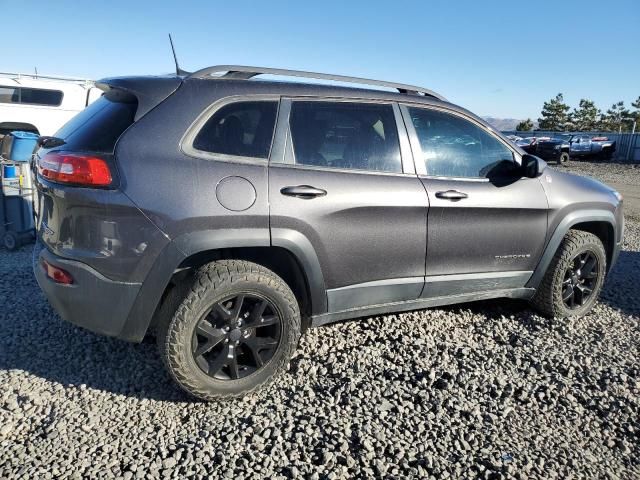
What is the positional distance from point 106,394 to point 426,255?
7.07 feet

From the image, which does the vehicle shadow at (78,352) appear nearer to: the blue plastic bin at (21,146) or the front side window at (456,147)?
the front side window at (456,147)

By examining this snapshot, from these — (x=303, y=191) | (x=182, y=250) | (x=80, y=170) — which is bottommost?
(x=182, y=250)

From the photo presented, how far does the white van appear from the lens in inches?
475

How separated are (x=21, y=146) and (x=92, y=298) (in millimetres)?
5863

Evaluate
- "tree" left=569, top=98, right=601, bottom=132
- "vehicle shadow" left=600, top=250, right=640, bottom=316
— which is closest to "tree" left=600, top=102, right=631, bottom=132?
"tree" left=569, top=98, right=601, bottom=132

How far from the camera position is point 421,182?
332 centimetres

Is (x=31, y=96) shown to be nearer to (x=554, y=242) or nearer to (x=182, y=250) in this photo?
(x=182, y=250)

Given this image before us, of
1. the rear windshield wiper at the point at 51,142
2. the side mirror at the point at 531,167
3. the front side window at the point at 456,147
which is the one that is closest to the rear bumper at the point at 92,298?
the rear windshield wiper at the point at 51,142

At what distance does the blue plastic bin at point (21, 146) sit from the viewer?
7.23 meters

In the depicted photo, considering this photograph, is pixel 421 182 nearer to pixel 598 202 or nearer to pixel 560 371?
pixel 560 371

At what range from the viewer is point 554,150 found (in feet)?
84.0

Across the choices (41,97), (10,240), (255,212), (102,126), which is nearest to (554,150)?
(41,97)

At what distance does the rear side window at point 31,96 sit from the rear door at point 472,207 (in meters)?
12.0

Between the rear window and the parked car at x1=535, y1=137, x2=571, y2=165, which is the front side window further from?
the parked car at x1=535, y1=137, x2=571, y2=165
